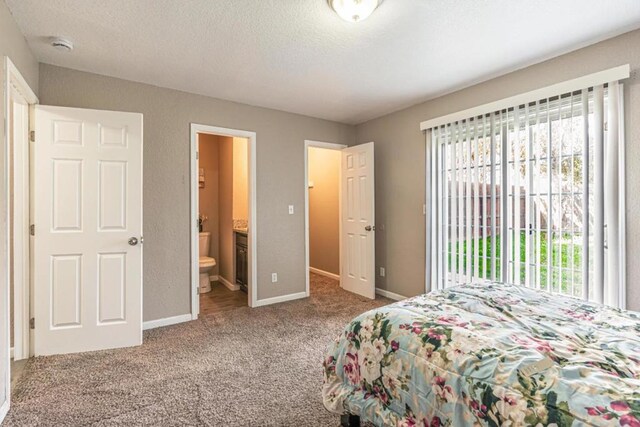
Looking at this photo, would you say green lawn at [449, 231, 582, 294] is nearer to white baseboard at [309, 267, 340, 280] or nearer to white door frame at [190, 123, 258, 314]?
white door frame at [190, 123, 258, 314]

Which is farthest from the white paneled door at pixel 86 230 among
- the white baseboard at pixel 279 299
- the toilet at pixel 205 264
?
the toilet at pixel 205 264

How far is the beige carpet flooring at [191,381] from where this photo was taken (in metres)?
1.78

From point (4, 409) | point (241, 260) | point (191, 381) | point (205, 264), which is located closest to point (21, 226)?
point (4, 409)

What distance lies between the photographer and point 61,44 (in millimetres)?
2303

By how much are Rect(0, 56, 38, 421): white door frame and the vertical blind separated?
141 inches

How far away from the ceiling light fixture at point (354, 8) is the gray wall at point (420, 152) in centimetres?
173

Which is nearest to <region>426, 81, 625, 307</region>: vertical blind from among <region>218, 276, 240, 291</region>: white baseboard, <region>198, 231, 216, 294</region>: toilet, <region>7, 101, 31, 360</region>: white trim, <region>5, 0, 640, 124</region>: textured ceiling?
<region>5, 0, 640, 124</region>: textured ceiling

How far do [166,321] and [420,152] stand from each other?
3375 mm

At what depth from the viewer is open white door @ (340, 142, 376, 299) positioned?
A: 4.05 metres

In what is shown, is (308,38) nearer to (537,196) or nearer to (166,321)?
(537,196)

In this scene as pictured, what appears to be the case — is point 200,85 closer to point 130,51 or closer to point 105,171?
point 130,51

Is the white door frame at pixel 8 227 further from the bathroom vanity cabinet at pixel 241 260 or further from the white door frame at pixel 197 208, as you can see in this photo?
the bathroom vanity cabinet at pixel 241 260

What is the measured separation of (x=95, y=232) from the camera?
2.61 m

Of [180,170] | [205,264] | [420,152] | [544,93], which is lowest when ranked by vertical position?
[205,264]
